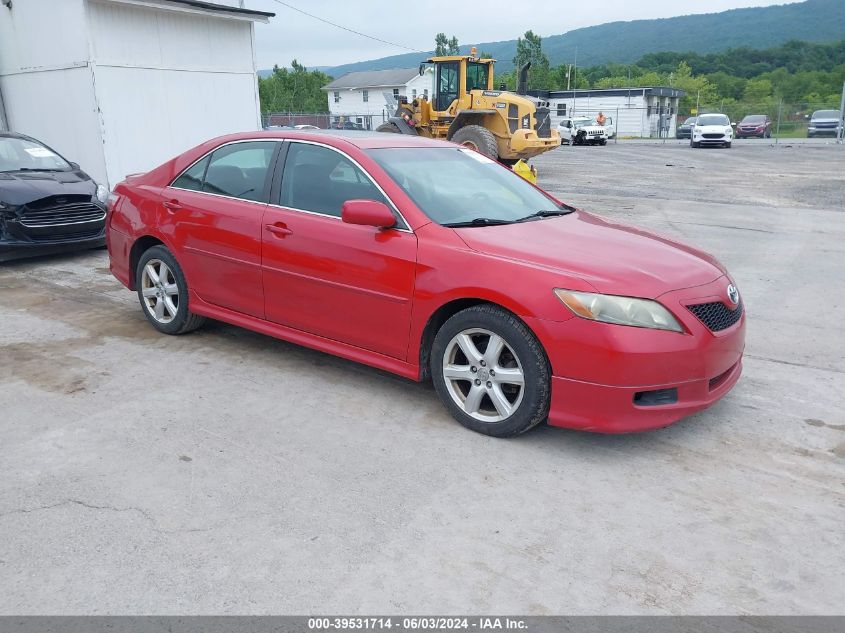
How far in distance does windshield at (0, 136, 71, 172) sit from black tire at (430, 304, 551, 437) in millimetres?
7264

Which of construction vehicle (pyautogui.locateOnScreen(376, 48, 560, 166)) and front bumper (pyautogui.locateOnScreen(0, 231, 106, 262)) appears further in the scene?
construction vehicle (pyautogui.locateOnScreen(376, 48, 560, 166))

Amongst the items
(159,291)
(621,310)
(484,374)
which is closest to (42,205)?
(159,291)

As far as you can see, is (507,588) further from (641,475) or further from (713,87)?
(713,87)

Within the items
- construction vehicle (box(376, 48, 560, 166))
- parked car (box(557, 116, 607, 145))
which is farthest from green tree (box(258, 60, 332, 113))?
construction vehicle (box(376, 48, 560, 166))

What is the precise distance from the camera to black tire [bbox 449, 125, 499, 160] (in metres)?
17.5

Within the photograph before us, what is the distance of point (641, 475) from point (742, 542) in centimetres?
63

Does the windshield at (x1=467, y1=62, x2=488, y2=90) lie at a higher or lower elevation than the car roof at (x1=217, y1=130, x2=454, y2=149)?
higher

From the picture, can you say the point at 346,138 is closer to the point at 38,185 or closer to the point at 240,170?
the point at 240,170

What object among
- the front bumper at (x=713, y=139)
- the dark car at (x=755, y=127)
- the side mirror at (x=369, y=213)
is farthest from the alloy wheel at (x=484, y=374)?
the dark car at (x=755, y=127)

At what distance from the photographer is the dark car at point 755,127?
43562 millimetres

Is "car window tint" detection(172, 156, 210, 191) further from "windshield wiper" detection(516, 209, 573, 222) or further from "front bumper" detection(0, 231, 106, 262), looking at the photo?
"front bumper" detection(0, 231, 106, 262)

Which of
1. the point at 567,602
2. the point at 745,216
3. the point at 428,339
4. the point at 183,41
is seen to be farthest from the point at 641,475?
the point at 183,41

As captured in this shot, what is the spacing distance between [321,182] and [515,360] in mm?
1764

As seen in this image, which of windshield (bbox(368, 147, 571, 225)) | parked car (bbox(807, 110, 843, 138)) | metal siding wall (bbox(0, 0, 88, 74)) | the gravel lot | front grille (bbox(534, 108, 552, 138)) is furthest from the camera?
parked car (bbox(807, 110, 843, 138))
